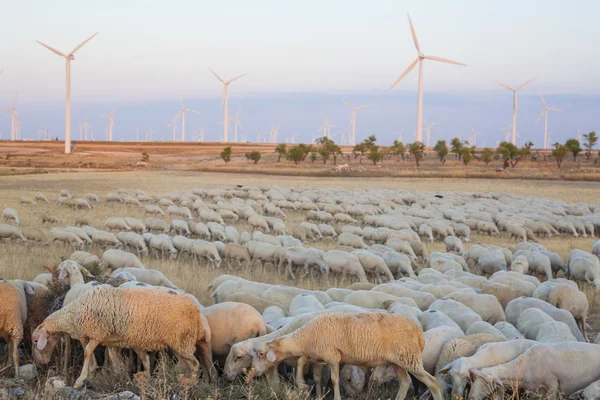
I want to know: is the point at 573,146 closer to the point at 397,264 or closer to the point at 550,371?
the point at 397,264

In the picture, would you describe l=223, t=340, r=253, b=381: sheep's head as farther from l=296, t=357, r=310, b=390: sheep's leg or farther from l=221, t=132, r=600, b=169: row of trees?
l=221, t=132, r=600, b=169: row of trees

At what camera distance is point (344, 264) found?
13.2 meters

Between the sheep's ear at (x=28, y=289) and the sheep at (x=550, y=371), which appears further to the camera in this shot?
the sheep's ear at (x=28, y=289)

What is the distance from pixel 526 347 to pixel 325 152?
7505cm

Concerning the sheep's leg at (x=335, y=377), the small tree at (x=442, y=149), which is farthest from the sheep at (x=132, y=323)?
the small tree at (x=442, y=149)

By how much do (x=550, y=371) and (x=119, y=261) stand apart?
8624 mm

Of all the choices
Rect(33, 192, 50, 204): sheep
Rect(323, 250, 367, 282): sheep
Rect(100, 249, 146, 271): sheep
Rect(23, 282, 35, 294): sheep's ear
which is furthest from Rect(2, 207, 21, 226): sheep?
Rect(23, 282, 35, 294): sheep's ear

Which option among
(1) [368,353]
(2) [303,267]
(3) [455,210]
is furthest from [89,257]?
(3) [455,210]

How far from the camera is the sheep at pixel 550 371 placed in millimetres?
6463

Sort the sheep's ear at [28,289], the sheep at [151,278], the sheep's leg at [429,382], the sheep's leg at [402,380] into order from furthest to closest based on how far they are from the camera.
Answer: the sheep at [151,278] → the sheep's ear at [28,289] → the sheep's leg at [402,380] → the sheep's leg at [429,382]

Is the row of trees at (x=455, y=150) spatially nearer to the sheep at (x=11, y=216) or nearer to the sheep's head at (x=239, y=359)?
the sheep at (x=11, y=216)

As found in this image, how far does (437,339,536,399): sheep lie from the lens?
6406 millimetres

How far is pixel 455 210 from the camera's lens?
23.4 metres

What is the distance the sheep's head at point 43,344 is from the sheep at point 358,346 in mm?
2392
